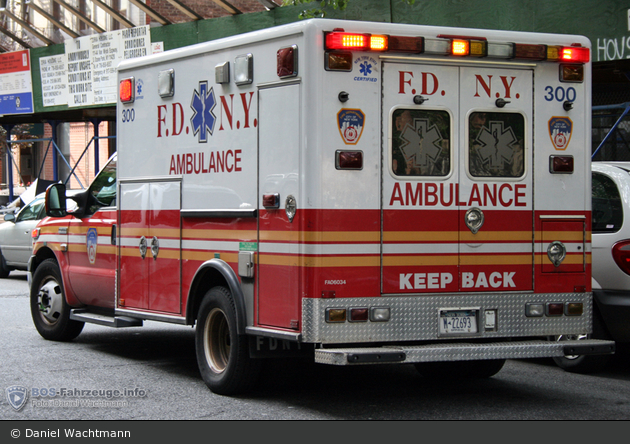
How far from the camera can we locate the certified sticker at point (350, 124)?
602 centimetres

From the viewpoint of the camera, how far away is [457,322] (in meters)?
6.27

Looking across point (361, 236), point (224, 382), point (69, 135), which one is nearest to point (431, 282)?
point (361, 236)

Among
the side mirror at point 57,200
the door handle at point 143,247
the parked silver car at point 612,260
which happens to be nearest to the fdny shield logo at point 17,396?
the door handle at point 143,247

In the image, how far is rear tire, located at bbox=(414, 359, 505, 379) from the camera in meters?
7.61

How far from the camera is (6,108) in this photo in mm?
23500

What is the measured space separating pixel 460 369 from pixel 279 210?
8.64 feet

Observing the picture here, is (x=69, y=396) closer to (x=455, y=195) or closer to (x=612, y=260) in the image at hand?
(x=455, y=195)

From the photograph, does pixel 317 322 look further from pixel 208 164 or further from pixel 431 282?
pixel 208 164

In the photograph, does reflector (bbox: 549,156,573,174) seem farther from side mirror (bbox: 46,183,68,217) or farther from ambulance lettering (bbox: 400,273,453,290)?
side mirror (bbox: 46,183,68,217)

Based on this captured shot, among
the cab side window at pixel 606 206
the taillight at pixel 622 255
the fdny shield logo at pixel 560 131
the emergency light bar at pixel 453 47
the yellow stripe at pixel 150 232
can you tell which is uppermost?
the emergency light bar at pixel 453 47

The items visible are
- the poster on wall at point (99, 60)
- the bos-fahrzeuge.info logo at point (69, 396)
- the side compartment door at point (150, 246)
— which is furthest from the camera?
the poster on wall at point (99, 60)

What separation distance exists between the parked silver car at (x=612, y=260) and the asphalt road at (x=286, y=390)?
540 millimetres

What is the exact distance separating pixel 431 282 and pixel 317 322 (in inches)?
37.0

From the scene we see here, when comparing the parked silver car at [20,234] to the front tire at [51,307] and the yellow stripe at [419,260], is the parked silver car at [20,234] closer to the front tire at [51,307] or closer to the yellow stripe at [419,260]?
the front tire at [51,307]
